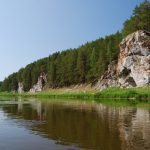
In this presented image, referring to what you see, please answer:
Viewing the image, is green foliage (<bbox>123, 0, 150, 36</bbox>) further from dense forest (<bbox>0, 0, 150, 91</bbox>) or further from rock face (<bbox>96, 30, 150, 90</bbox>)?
rock face (<bbox>96, 30, 150, 90</bbox>)

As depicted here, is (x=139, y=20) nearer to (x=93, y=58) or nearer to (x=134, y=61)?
(x=134, y=61)

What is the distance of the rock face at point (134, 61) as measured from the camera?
325 feet

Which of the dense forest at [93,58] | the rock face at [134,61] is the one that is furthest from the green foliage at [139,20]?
the rock face at [134,61]

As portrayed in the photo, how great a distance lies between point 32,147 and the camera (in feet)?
66.2

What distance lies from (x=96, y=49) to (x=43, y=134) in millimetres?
121971

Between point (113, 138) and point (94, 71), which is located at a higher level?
point (94, 71)

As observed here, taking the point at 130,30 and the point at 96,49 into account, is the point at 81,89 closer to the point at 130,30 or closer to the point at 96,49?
the point at 96,49

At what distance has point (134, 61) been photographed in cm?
10481

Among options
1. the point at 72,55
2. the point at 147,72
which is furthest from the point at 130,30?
the point at 72,55

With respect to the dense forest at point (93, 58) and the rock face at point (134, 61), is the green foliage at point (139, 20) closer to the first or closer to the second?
the dense forest at point (93, 58)

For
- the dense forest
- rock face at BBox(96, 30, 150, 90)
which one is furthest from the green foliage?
rock face at BBox(96, 30, 150, 90)

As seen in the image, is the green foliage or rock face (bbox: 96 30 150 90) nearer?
rock face (bbox: 96 30 150 90)

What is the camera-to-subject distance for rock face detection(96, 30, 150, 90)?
99.0 meters

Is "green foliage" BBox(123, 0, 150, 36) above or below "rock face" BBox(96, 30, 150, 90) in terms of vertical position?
above
